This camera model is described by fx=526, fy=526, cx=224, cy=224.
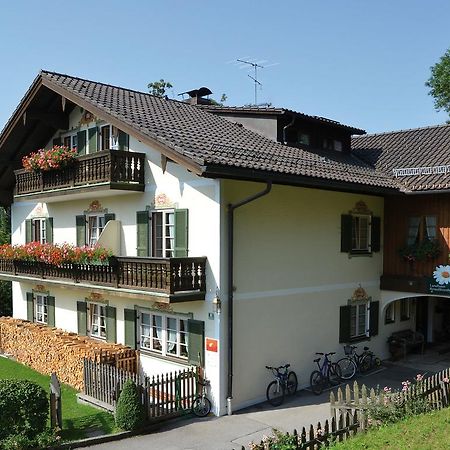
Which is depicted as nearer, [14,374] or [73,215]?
[14,374]

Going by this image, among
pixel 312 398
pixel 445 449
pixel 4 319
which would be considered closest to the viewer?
pixel 445 449

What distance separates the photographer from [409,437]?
9281 mm

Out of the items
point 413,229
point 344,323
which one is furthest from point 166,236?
point 413,229

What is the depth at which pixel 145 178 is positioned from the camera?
1519 centimetres

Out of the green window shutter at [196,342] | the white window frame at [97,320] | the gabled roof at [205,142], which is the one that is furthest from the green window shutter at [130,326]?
the gabled roof at [205,142]

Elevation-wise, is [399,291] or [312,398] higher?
[399,291]

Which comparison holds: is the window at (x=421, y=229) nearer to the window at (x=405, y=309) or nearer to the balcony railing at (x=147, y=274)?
the window at (x=405, y=309)

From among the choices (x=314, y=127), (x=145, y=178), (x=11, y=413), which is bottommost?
(x=11, y=413)

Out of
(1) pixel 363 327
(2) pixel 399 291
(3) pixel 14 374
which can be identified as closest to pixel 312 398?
(1) pixel 363 327

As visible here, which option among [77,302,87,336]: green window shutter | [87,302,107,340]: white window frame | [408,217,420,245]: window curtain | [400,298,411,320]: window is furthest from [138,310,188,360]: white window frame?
[400,298,411,320]: window

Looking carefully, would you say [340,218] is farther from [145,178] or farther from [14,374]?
[14,374]

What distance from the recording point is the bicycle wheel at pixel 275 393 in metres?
13.7

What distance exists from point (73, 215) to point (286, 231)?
8.10 metres

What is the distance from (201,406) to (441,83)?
34.7 meters
